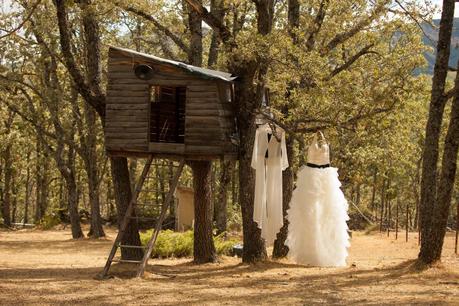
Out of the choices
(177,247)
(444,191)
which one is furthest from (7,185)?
(444,191)

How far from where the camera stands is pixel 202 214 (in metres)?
15.1

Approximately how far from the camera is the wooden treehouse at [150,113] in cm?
1331

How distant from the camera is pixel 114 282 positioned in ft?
39.2

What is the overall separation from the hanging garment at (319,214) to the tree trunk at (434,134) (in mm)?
2056

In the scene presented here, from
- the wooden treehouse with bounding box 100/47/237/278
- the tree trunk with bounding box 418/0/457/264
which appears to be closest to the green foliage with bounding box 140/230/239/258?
the wooden treehouse with bounding box 100/47/237/278

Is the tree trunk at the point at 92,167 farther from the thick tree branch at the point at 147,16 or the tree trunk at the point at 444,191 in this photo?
the tree trunk at the point at 444,191

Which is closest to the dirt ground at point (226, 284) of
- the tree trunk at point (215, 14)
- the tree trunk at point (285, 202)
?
the tree trunk at point (285, 202)

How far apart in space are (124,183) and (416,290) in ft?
22.2

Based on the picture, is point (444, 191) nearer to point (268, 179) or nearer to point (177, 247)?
point (268, 179)

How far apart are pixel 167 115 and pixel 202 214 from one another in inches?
95.0

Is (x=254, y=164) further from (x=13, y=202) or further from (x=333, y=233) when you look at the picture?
(x=13, y=202)

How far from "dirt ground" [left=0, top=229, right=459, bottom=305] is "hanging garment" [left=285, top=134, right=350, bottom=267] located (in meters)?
0.52

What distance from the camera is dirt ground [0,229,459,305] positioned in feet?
32.7

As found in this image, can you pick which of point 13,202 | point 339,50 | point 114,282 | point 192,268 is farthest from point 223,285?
point 13,202
